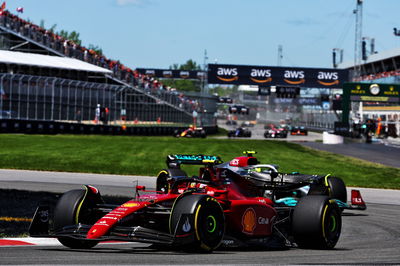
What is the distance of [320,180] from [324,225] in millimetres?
2584

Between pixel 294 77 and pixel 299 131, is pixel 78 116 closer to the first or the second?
pixel 294 77

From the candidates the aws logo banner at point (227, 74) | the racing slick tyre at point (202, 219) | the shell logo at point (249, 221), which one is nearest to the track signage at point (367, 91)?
the aws logo banner at point (227, 74)

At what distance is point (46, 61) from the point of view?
58562 millimetres

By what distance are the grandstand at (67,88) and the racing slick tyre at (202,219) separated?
39.9 m

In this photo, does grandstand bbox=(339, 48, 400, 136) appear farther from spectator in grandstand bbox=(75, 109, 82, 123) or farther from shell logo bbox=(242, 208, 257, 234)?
shell logo bbox=(242, 208, 257, 234)

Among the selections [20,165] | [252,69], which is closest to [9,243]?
[20,165]

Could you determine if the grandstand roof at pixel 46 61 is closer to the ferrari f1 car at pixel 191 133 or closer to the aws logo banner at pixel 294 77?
the ferrari f1 car at pixel 191 133

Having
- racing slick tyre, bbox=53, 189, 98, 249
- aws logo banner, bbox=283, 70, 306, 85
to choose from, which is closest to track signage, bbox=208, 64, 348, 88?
aws logo banner, bbox=283, 70, 306, 85

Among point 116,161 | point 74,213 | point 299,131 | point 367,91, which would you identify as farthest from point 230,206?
point 299,131

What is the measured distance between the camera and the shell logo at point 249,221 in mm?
9938

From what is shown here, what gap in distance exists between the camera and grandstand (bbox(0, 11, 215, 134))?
4934cm

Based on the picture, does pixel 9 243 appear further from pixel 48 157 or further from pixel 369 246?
pixel 48 157

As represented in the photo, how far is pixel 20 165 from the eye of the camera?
89.9 feet

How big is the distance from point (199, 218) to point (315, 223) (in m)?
1.89
